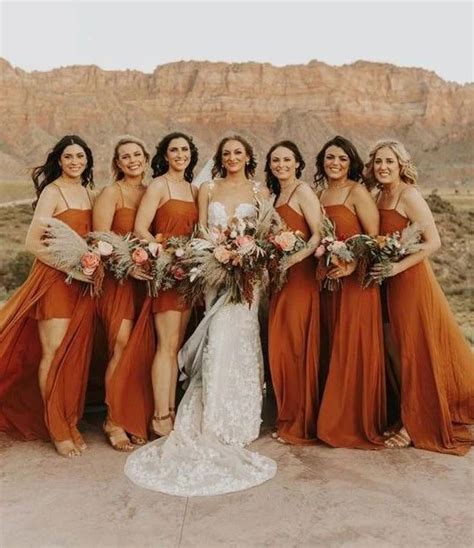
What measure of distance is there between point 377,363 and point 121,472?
2.09m

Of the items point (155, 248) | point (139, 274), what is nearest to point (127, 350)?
point (139, 274)

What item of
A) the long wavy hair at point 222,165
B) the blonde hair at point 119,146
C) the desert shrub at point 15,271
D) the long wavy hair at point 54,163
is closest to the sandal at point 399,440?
the long wavy hair at point 222,165

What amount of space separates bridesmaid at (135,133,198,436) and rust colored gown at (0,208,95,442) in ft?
1.63

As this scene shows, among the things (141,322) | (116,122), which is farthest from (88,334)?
(116,122)

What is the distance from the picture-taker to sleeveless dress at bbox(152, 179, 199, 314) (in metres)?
5.21

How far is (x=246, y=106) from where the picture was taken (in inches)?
2778

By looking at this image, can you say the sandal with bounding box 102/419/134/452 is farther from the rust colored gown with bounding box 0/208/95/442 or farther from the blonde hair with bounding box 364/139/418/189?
the blonde hair with bounding box 364/139/418/189

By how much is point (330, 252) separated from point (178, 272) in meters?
1.16

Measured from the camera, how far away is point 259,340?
5426mm

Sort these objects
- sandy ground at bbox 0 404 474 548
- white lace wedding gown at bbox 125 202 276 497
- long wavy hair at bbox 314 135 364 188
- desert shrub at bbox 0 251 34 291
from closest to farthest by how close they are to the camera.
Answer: sandy ground at bbox 0 404 474 548
white lace wedding gown at bbox 125 202 276 497
long wavy hair at bbox 314 135 364 188
desert shrub at bbox 0 251 34 291

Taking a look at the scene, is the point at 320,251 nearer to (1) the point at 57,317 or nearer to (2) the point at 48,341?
(1) the point at 57,317

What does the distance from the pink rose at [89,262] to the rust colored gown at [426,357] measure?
2.23 meters

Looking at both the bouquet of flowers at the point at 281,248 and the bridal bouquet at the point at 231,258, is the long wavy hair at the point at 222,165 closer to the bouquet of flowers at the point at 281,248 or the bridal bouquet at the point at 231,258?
the bridal bouquet at the point at 231,258

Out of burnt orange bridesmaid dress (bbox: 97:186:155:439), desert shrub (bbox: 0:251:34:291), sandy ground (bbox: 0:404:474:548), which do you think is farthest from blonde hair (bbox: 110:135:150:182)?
desert shrub (bbox: 0:251:34:291)
